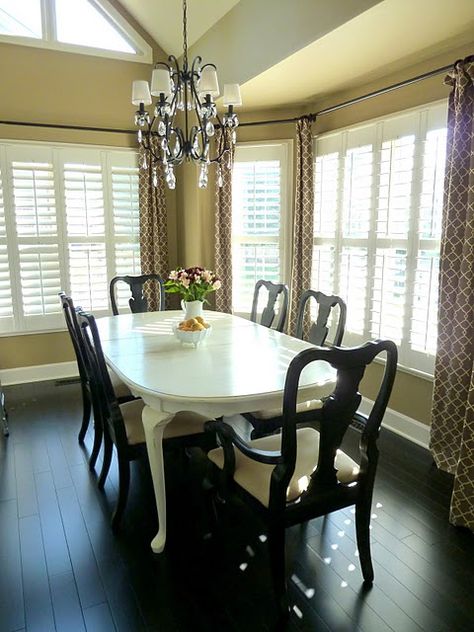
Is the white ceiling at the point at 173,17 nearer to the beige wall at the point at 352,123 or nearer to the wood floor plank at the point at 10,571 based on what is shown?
the beige wall at the point at 352,123

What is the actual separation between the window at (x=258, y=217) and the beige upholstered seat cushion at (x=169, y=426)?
2497 mm

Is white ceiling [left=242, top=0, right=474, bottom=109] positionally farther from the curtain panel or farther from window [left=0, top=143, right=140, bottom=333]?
window [left=0, top=143, right=140, bottom=333]

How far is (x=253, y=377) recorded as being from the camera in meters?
2.22

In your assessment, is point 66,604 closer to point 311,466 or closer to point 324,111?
point 311,466

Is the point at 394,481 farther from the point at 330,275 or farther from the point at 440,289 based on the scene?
the point at 330,275

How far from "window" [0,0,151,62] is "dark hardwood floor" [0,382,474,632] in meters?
3.82

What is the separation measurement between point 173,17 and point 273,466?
13.6 feet

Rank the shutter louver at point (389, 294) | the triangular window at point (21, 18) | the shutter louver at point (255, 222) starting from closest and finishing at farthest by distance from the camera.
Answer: the shutter louver at point (389, 294)
the triangular window at point (21, 18)
the shutter louver at point (255, 222)

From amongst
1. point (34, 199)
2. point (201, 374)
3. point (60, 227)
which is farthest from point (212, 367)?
point (34, 199)

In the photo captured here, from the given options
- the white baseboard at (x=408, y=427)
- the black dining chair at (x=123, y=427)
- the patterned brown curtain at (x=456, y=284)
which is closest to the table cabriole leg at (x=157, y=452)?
the black dining chair at (x=123, y=427)

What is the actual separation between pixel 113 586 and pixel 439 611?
1.35m

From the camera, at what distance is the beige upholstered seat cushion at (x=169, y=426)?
7.68ft

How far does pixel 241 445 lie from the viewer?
6.01 ft

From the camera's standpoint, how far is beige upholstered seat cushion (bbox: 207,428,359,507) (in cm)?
181
